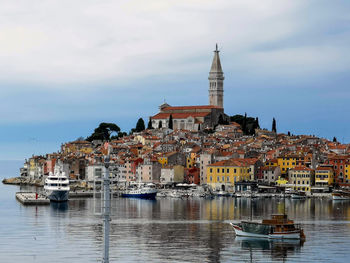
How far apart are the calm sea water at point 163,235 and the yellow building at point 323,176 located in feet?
65.2

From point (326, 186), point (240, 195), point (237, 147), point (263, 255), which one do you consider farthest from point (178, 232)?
point (237, 147)

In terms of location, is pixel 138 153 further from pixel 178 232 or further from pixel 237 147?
pixel 178 232

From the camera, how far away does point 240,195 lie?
86.1m

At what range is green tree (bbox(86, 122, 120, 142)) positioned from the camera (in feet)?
461

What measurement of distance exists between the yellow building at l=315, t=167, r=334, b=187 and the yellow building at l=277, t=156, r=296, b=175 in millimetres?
5203

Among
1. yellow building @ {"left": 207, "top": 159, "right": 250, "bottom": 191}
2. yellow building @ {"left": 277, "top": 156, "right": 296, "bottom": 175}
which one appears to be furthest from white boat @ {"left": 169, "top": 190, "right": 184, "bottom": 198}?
yellow building @ {"left": 277, "top": 156, "right": 296, "bottom": 175}

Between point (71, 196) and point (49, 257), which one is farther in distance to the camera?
point (71, 196)

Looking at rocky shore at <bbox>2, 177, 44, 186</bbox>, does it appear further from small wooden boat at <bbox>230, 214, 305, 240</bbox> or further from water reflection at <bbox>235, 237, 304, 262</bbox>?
water reflection at <bbox>235, 237, 304, 262</bbox>

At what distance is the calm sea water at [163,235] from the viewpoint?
38.0 meters

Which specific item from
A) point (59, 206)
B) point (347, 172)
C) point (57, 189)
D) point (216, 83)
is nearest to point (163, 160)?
point (347, 172)

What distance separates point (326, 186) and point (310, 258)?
5303 cm

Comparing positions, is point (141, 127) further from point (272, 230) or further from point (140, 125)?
point (272, 230)

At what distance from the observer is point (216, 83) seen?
14988 cm

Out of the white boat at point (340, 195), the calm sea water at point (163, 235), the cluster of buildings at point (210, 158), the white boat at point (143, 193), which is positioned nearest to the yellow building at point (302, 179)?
the cluster of buildings at point (210, 158)
